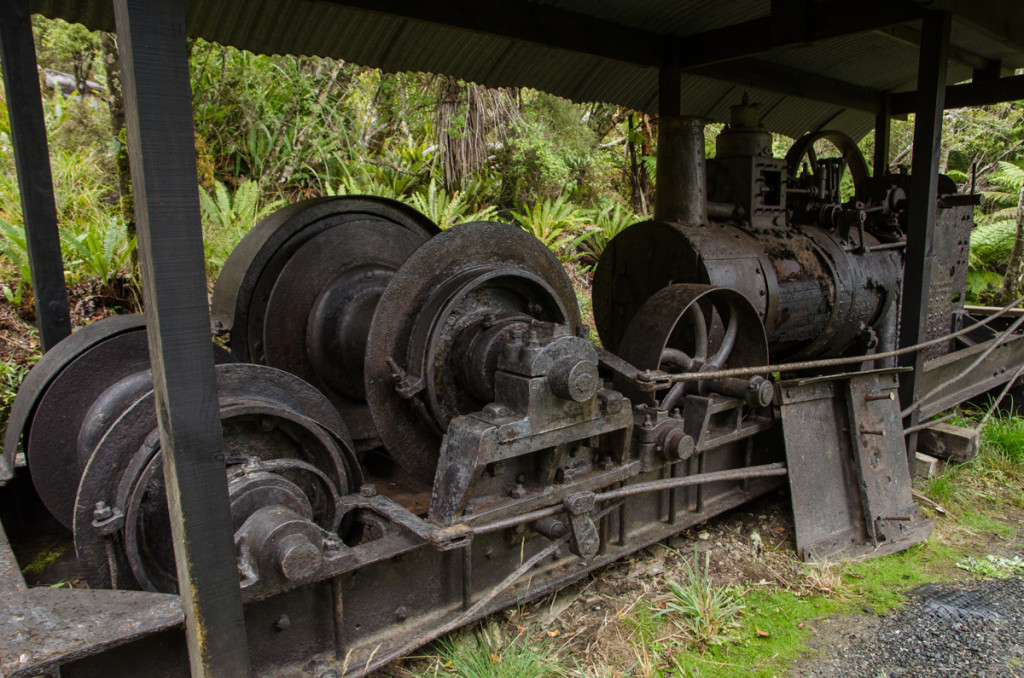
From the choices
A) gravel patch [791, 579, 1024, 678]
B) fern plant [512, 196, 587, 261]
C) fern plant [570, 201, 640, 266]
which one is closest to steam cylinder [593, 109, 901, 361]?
gravel patch [791, 579, 1024, 678]

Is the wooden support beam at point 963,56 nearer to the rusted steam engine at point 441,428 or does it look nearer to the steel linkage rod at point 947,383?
the rusted steam engine at point 441,428

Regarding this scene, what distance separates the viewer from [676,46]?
5137 mm

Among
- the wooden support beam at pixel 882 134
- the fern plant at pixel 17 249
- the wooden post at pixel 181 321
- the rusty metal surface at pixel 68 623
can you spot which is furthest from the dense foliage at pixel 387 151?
the wooden post at pixel 181 321

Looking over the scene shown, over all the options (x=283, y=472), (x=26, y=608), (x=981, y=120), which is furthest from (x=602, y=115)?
(x=26, y=608)

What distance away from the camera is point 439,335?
2783 millimetres

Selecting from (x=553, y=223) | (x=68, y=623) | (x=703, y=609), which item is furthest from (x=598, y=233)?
(x=68, y=623)

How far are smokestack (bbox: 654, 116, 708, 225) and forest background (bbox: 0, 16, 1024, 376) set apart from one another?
13.3 feet

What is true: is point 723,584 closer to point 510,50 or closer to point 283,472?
point 283,472

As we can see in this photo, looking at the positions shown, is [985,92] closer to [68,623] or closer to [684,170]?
[684,170]

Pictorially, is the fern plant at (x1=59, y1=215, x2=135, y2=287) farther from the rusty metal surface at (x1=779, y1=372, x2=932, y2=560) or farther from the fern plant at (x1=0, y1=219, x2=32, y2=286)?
the rusty metal surface at (x1=779, y1=372, x2=932, y2=560)

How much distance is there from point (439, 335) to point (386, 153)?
27.3ft

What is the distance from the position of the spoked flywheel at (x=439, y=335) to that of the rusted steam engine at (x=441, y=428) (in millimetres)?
11

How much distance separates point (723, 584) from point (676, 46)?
12.3 feet

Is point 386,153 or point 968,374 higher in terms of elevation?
point 386,153
